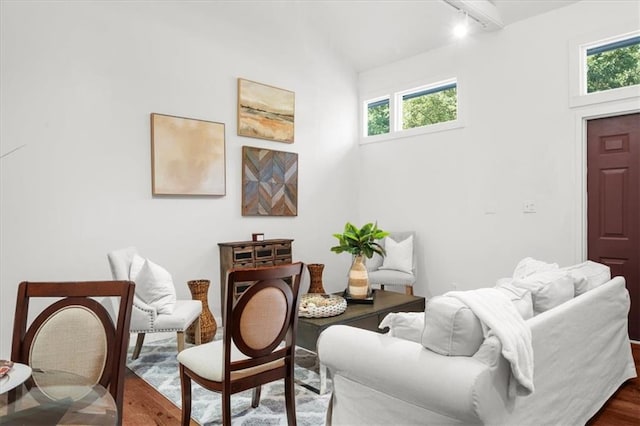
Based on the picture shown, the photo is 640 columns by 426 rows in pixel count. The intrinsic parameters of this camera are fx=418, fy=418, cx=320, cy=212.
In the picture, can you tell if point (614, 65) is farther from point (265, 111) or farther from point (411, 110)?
point (265, 111)

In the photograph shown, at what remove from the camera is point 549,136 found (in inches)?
168

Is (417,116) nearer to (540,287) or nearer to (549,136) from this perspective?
(549,136)

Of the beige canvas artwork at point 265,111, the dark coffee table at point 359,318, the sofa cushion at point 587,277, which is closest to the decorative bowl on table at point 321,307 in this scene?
the dark coffee table at point 359,318

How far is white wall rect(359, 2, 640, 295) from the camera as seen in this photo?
13.6ft

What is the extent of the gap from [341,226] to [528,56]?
3.00 m

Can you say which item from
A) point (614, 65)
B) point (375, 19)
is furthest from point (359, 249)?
point (375, 19)

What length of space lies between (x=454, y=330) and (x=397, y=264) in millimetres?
3571

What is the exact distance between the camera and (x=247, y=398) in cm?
268

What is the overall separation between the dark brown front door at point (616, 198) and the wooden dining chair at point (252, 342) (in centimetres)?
339

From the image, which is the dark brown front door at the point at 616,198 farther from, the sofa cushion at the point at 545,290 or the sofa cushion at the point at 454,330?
the sofa cushion at the point at 454,330

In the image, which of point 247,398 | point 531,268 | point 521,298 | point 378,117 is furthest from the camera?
point 378,117

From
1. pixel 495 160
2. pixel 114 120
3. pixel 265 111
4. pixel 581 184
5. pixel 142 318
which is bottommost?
pixel 142 318

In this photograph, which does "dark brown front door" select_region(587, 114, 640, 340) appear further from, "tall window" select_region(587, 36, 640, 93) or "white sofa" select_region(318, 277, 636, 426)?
"white sofa" select_region(318, 277, 636, 426)

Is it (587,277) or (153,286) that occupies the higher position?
(587,277)
